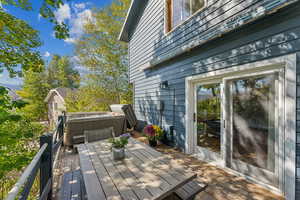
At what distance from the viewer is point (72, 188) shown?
7.07 feet

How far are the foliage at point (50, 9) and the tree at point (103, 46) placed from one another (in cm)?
744

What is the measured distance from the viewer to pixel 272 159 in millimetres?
2393

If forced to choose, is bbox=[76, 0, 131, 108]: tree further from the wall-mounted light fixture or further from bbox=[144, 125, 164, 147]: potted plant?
Answer: bbox=[144, 125, 164, 147]: potted plant

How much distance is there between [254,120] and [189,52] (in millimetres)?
2378

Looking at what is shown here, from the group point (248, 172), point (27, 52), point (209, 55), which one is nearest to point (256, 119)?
point (248, 172)

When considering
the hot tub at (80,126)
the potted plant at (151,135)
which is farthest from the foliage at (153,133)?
the hot tub at (80,126)

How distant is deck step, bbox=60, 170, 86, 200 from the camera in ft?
6.38

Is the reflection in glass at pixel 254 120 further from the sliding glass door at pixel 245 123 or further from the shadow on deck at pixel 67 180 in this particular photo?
the shadow on deck at pixel 67 180

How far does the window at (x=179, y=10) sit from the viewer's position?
3775 millimetres

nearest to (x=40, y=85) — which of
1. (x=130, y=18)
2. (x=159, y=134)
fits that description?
(x=130, y=18)

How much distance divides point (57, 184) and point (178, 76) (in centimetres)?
404

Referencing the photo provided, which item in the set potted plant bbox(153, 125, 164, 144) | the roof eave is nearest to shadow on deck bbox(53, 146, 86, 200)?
potted plant bbox(153, 125, 164, 144)

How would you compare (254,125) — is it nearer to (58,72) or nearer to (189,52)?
(189,52)

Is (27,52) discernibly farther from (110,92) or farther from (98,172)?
(110,92)
